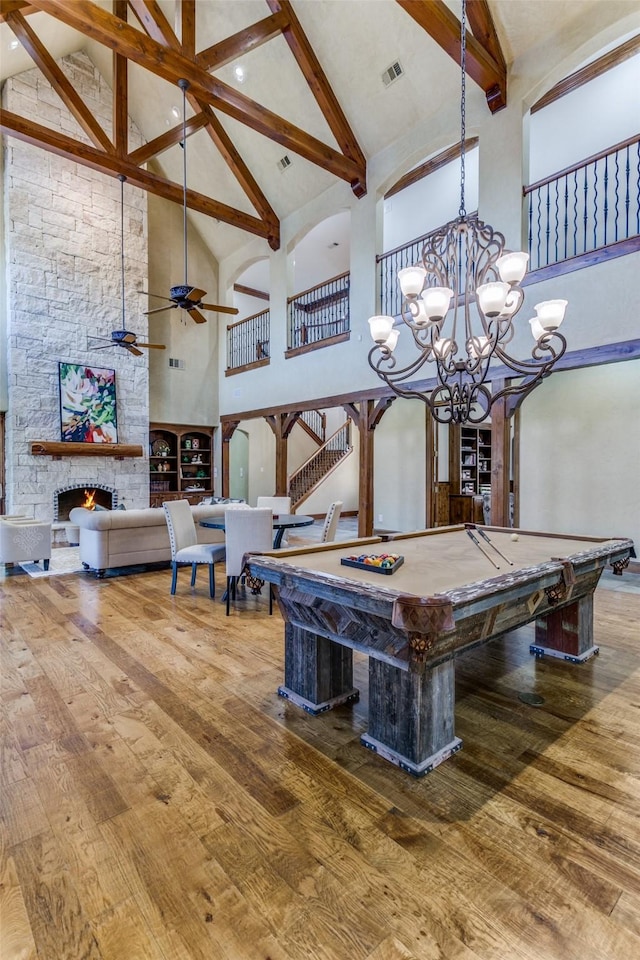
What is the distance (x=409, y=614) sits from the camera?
5.71 ft

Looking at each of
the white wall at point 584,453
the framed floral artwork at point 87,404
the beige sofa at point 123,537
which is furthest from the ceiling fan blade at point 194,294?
the white wall at point 584,453

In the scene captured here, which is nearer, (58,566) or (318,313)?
(58,566)

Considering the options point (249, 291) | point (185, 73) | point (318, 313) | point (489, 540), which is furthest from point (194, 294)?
point (249, 291)

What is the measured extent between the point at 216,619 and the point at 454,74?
709 cm

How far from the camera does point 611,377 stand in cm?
623

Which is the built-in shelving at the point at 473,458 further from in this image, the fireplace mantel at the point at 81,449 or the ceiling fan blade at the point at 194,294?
the fireplace mantel at the point at 81,449

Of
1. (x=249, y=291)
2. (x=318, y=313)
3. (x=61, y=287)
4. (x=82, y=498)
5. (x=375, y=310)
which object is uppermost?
(x=249, y=291)

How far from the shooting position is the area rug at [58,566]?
593 cm

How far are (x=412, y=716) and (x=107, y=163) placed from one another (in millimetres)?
8780

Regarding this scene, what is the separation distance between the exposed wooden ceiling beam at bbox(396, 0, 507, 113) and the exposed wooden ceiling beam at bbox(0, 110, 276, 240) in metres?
4.59

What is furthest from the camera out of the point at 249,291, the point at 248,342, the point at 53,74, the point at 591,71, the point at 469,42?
the point at 249,291

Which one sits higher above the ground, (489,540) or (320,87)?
(320,87)

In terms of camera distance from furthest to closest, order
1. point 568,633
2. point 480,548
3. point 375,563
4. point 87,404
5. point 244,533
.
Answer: point 87,404
point 244,533
point 568,633
point 480,548
point 375,563

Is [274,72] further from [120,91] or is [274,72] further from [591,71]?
[591,71]
